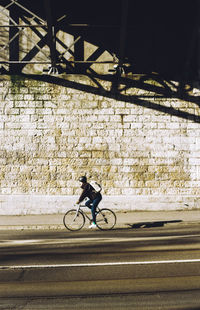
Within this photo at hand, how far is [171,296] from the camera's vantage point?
402 centimetres

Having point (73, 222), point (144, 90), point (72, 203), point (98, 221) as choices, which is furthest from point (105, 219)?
point (144, 90)

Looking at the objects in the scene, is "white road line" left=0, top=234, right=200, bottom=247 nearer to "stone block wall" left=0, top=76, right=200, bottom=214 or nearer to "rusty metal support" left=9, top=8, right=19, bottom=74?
"stone block wall" left=0, top=76, right=200, bottom=214

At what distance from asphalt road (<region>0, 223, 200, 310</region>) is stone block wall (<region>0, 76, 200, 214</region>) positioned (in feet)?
15.4

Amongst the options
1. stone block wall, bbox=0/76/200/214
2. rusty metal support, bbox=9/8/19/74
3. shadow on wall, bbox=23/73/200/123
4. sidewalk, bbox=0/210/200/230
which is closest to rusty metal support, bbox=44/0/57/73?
shadow on wall, bbox=23/73/200/123

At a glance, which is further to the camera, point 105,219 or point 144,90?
point 144,90

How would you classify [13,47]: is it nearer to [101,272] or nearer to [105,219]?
[105,219]

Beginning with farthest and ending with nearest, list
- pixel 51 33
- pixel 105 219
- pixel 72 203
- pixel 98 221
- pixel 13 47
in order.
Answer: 1. pixel 13 47
2. pixel 72 203
3. pixel 51 33
4. pixel 98 221
5. pixel 105 219

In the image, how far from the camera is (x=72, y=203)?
12531 mm

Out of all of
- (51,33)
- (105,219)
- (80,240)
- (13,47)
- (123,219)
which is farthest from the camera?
(13,47)

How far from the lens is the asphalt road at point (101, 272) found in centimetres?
392

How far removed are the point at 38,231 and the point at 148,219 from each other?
3.69m

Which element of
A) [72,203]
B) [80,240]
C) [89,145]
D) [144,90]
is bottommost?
[80,240]

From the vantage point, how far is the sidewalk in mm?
10055

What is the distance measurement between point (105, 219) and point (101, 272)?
464 cm
